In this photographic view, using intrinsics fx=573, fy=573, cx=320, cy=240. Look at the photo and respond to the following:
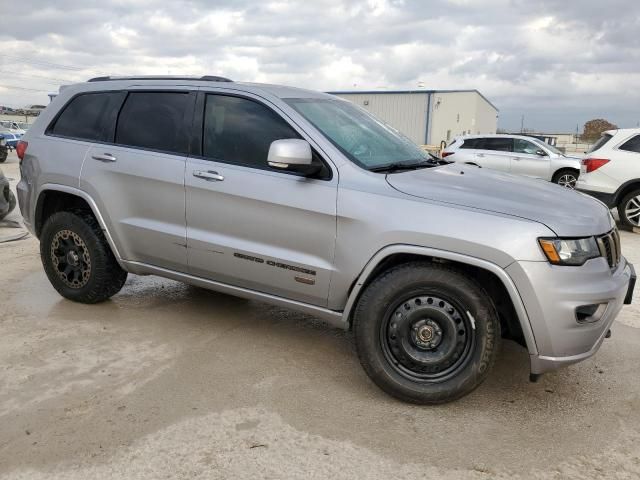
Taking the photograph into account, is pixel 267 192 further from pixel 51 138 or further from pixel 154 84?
pixel 51 138

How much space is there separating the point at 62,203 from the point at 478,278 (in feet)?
11.4

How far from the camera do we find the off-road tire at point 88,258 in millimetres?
4520

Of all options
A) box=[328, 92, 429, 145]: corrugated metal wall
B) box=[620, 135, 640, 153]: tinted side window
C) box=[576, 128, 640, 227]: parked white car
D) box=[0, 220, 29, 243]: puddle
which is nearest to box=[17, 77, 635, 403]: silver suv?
box=[0, 220, 29, 243]: puddle

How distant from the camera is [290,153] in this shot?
3301 millimetres

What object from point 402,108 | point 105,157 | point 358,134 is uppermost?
point 402,108

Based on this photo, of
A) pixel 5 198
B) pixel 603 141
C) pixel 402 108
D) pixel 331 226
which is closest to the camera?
pixel 331 226

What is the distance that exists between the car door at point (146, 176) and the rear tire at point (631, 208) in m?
7.75

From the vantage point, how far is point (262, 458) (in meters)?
2.77

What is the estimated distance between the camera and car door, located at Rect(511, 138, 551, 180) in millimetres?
14516

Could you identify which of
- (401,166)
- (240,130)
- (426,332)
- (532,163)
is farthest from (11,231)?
(532,163)

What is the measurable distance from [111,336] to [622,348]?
12.4 ft

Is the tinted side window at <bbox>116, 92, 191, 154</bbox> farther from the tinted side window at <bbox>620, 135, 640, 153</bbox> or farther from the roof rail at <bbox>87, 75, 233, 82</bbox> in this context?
the tinted side window at <bbox>620, 135, 640, 153</bbox>

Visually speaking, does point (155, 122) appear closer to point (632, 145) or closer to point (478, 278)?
point (478, 278)

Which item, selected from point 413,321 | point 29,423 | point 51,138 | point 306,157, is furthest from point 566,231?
point 51,138
